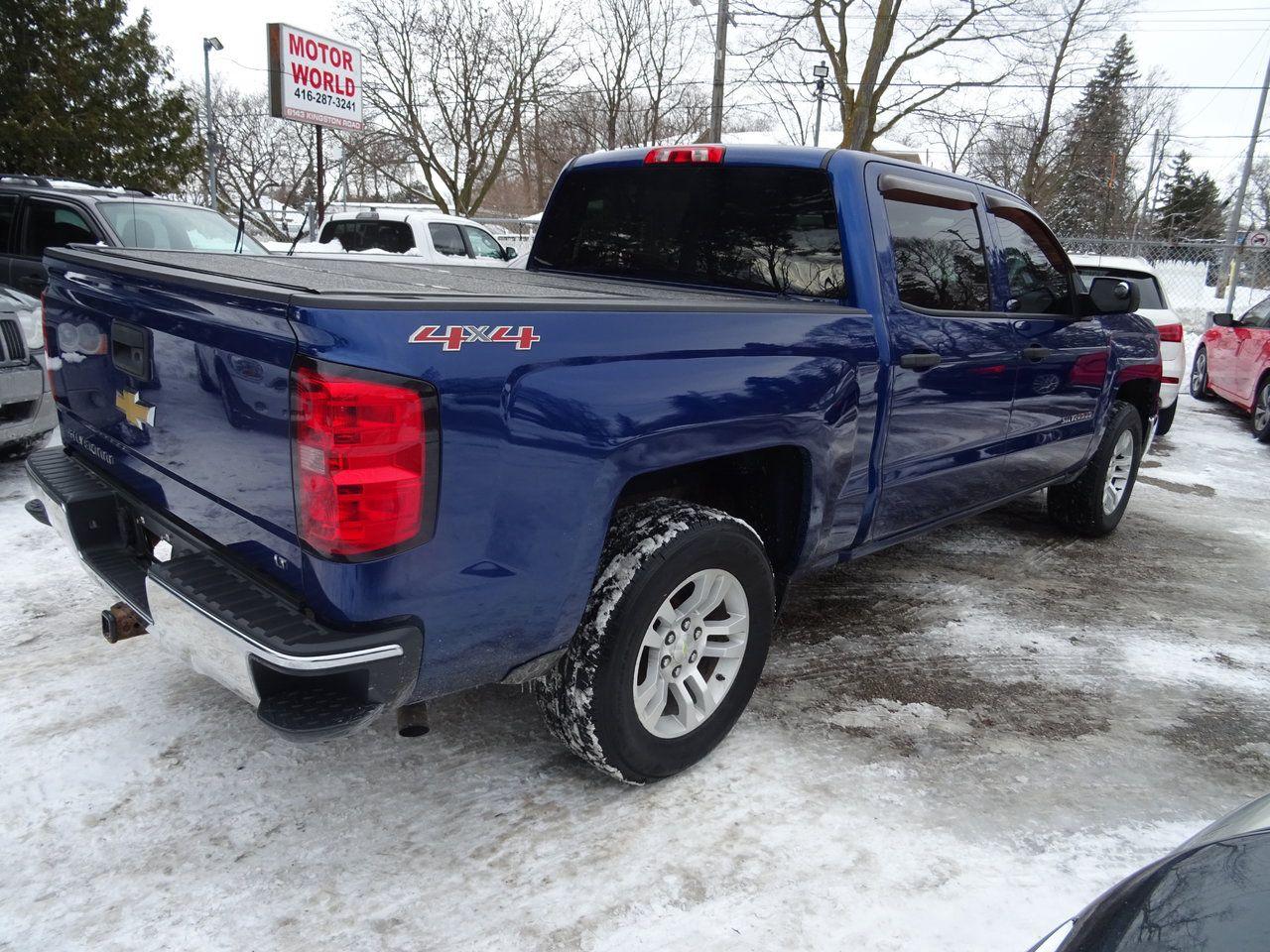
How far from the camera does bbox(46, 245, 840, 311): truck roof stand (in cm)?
190

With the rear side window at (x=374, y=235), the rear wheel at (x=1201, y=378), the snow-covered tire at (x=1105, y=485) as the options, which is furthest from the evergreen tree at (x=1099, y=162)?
the snow-covered tire at (x=1105, y=485)

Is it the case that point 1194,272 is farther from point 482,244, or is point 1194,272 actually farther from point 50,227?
point 50,227

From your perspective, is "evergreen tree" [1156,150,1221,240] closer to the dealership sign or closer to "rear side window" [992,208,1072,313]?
the dealership sign

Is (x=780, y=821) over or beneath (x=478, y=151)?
beneath

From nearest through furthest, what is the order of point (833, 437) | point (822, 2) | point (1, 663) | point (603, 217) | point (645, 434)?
1. point (645, 434)
2. point (833, 437)
3. point (1, 663)
4. point (603, 217)
5. point (822, 2)

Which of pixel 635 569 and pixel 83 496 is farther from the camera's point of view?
pixel 83 496

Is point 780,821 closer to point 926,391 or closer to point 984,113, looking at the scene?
point 926,391

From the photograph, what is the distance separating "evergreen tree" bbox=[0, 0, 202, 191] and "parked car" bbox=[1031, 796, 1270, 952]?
15.4 meters

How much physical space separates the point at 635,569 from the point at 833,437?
0.92 meters

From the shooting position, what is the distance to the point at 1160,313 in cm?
841

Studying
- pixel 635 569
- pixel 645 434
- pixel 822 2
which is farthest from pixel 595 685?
pixel 822 2

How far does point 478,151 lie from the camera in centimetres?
2955

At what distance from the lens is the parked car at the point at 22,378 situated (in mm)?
5102

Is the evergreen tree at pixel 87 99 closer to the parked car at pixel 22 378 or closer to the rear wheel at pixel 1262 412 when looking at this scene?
the parked car at pixel 22 378
